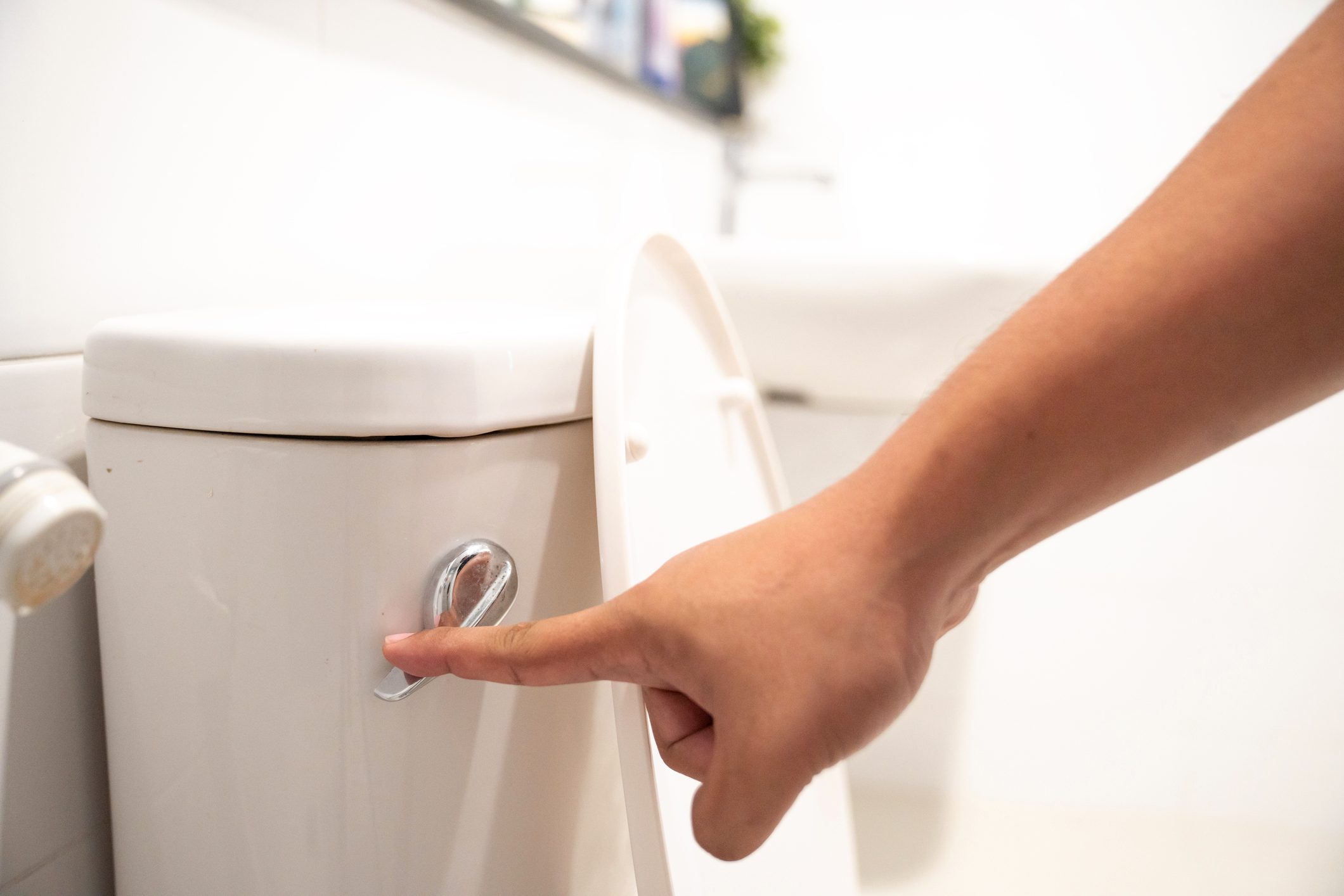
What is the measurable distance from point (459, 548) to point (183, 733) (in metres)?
0.14

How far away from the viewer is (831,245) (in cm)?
76

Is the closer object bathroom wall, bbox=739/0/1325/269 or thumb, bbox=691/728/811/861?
thumb, bbox=691/728/811/861

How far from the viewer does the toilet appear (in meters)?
0.32

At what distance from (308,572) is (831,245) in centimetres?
56

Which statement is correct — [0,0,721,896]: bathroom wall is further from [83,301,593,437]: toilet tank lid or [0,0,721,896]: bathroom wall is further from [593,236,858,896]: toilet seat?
[593,236,858,896]: toilet seat

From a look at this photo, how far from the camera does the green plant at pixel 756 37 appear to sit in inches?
60.4

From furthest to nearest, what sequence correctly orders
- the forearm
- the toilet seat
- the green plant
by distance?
the green plant → the toilet seat → the forearm

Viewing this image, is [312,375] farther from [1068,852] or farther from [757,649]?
[1068,852]

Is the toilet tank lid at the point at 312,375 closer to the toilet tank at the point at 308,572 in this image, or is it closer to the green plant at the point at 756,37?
the toilet tank at the point at 308,572

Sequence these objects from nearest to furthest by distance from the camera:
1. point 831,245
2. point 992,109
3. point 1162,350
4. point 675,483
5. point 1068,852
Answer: point 1162,350 → point 675,483 → point 831,245 → point 1068,852 → point 992,109

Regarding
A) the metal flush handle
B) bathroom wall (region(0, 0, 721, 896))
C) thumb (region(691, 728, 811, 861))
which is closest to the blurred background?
bathroom wall (region(0, 0, 721, 896))

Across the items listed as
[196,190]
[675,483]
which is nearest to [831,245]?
[675,483]

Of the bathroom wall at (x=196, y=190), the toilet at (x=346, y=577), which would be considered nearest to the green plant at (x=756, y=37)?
the bathroom wall at (x=196, y=190)

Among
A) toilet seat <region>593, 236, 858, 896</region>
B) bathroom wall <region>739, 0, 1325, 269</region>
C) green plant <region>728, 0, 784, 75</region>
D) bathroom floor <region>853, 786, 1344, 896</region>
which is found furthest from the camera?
green plant <region>728, 0, 784, 75</region>
